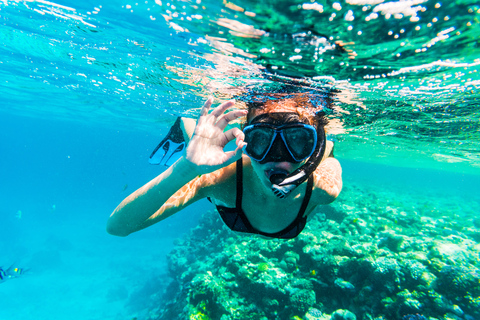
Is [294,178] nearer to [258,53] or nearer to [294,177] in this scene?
[294,177]

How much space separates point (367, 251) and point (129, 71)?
12.1 m

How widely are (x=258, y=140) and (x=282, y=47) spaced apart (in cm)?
299

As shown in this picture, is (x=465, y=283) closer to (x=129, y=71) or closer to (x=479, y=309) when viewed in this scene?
(x=479, y=309)

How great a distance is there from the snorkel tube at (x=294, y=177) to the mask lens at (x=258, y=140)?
1.17 ft

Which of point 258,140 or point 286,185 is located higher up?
point 258,140

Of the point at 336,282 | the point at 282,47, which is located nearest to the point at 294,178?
the point at 282,47

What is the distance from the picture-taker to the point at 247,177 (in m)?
3.34

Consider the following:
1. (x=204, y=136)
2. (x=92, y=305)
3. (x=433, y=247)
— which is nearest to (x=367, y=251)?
(x=433, y=247)

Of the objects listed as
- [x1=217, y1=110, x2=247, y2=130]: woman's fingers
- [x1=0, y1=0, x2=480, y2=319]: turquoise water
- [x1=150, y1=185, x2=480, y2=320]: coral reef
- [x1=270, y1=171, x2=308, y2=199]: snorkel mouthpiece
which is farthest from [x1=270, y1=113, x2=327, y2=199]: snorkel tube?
[x1=150, y1=185, x2=480, y2=320]: coral reef

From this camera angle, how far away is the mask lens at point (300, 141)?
2.83 metres

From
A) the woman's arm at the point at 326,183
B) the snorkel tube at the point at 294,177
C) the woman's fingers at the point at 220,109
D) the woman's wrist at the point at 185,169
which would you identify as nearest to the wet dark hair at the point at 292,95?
the woman's arm at the point at 326,183

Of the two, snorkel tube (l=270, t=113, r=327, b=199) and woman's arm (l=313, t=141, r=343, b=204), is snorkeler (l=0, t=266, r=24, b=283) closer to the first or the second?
snorkel tube (l=270, t=113, r=327, b=199)

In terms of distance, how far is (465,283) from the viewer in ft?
22.0

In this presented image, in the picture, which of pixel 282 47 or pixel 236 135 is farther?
pixel 282 47
